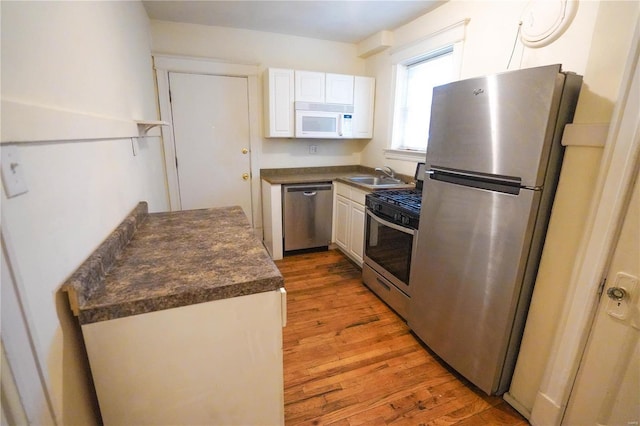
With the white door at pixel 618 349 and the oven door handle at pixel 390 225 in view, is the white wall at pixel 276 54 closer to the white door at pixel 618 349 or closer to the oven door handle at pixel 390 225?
the oven door handle at pixel 390 225

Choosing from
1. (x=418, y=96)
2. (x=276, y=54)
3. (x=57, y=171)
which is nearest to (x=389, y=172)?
(x=418, y=96)

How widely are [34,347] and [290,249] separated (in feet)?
9.26

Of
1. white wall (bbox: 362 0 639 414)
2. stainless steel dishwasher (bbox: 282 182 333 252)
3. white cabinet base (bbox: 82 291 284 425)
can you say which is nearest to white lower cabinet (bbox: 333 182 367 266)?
stainless steel dishwasher (bbox: 282 182 333 252)

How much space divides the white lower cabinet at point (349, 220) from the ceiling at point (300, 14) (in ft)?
5.54

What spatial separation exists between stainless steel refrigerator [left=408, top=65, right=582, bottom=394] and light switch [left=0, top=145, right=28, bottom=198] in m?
1.73

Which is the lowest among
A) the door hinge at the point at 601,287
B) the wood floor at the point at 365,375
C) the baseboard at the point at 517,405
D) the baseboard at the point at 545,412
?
the wood floor at the point at 365,375

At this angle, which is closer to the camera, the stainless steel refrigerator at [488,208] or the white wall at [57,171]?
the white wall at [57,171]

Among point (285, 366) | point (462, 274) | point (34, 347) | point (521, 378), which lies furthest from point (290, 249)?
point (34, 347)

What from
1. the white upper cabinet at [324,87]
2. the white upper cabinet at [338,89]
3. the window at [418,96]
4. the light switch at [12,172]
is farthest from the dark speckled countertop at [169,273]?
the white upper cabinet at [338,89]

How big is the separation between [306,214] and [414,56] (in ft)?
6.60

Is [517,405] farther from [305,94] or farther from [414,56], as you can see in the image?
[305,94]

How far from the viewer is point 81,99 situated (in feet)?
3.56

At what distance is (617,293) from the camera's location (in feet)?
3.64

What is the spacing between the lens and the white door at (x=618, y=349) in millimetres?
1066
